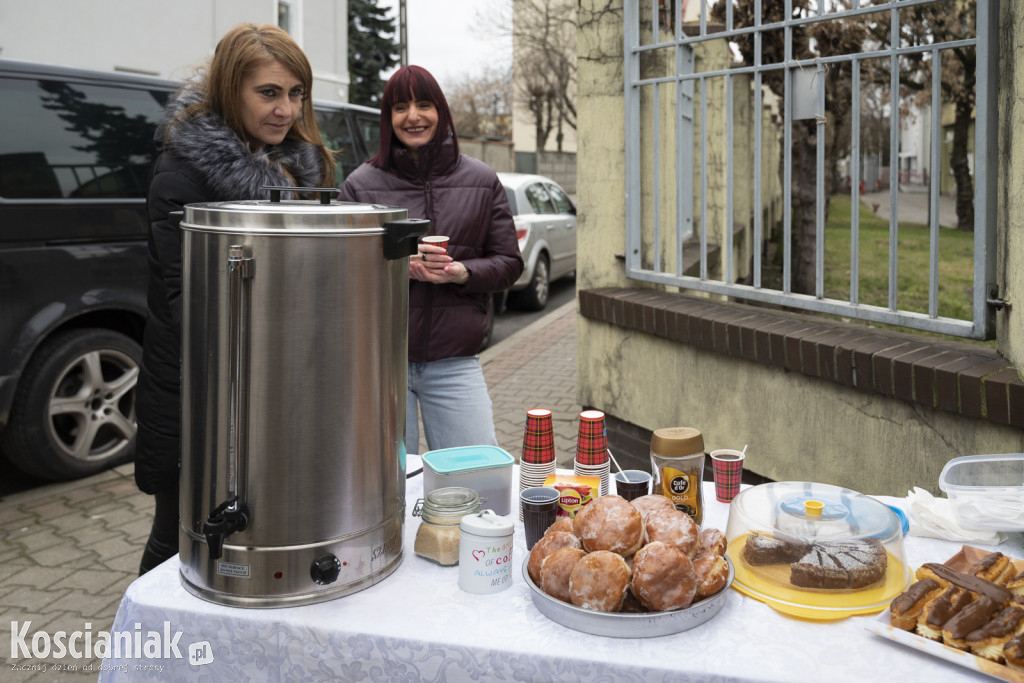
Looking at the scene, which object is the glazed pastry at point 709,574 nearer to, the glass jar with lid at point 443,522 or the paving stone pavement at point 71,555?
the glass jar with lid at point 443,522

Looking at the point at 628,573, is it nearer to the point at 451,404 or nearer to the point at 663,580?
the point at 663,580

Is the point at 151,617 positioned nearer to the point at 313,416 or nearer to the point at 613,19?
the point at 313,416

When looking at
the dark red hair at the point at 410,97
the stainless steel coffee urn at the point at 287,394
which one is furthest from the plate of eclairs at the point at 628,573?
the dark red hair at the point at 410,97

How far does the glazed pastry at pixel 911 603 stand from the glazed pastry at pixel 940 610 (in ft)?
0.04

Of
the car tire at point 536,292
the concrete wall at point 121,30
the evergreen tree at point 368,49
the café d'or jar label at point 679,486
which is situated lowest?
the café d'or jar label at point 679,486

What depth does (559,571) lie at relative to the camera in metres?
1.57

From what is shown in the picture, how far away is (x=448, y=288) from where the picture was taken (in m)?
3.13

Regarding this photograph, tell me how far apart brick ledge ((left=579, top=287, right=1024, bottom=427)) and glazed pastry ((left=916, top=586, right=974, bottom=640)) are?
1713 millimetres

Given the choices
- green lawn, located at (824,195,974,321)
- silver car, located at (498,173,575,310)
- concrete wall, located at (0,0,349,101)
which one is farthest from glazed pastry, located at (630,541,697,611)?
concrete wall, located at (0,0,349,101)

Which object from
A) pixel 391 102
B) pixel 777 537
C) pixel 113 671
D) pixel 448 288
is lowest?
pixel 113 671

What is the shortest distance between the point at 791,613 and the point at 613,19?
3.95m

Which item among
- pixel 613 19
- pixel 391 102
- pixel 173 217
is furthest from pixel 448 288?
pixel 613 19

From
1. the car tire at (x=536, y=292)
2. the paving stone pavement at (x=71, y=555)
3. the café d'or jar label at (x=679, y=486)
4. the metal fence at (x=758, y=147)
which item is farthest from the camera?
the car tire at (x=536, y=292)

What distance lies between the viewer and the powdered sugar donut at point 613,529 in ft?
5.13
